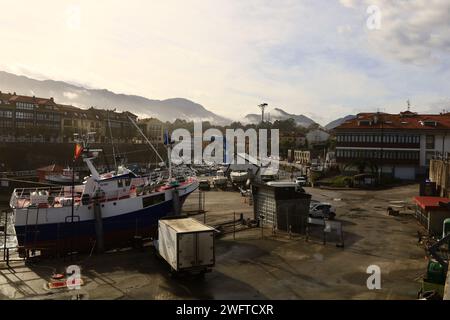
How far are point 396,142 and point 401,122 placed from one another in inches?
207

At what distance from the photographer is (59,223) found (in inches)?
1102

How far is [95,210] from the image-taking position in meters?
28.6

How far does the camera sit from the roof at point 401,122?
68250mm

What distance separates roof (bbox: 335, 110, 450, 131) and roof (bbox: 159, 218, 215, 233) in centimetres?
5593

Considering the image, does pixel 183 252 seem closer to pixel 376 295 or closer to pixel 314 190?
pixel 376 295

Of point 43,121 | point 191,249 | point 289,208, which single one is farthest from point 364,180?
point 43,121

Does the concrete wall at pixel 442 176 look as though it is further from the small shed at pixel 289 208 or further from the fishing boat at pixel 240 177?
the fishing boat at pixel 240 177

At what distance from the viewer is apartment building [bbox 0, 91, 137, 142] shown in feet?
374

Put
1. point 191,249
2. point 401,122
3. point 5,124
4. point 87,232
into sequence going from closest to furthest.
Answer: point 191,249 → point 87,232 → point 401,122 → point 5,124

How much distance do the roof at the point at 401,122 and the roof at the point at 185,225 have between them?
55927mm

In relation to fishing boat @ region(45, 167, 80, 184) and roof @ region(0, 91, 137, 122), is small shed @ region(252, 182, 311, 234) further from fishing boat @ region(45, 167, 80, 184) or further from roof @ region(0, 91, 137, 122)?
roof @ region(0, 91, 137, 122)

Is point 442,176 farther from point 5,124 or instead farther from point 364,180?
point 5,124
